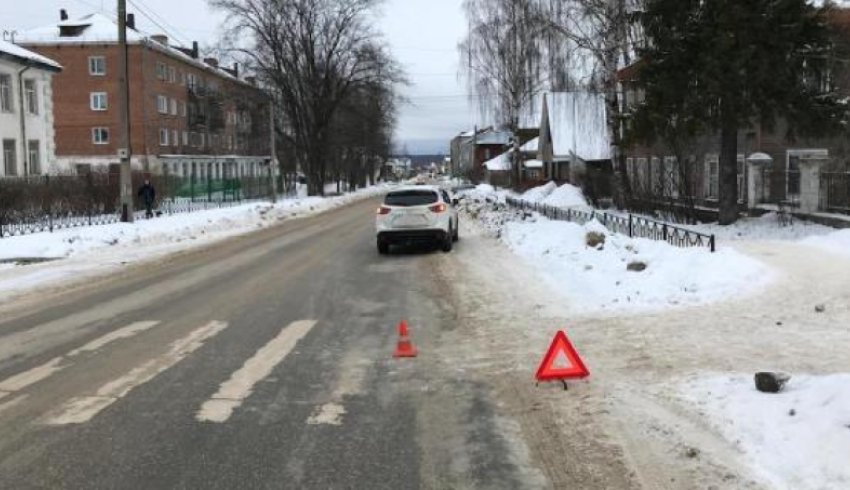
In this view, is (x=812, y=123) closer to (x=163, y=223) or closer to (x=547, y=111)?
(x=163, y=223)

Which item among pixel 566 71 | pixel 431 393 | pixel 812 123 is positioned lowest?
pixel 431 393

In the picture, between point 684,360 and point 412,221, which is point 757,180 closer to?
point 412,221

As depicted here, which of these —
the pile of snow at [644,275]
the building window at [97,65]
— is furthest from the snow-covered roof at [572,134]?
the building window at [97,65]

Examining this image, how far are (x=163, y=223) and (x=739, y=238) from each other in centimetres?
1883

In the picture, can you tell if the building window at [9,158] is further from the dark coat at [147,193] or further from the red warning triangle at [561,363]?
the red warning triangle at [561,363]

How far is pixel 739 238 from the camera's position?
18.6 meters

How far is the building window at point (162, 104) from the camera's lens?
70719 mm

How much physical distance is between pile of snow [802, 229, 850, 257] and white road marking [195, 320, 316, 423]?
9.32 meters

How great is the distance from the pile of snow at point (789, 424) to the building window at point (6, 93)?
38.1m

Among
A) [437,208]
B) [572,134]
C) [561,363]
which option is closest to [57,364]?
[561,363]

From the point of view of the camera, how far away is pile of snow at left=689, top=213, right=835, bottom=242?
18562 mm

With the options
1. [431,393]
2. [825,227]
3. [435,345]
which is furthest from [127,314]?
[825,227]

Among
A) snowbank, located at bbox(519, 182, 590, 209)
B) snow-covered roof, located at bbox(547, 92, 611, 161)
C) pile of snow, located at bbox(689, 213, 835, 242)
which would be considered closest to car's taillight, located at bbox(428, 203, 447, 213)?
pile of snow, located at bbox(689, 213, 835, 242)

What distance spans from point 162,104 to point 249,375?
68.4 meters
